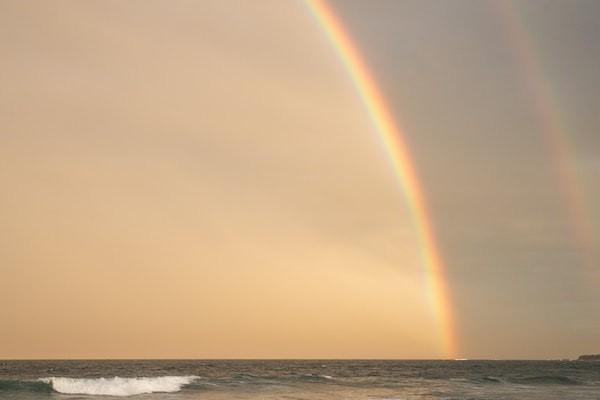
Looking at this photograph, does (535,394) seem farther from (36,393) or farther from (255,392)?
(36,393)

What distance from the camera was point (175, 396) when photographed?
3900 cm

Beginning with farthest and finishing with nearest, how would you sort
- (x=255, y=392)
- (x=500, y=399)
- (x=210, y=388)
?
(x=210, y=388)
(x=255, y=392)
(x=500, y=399)

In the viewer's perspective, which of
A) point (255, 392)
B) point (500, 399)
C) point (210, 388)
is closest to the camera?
point (500, 399)

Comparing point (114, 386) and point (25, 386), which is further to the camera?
point (25, 386)

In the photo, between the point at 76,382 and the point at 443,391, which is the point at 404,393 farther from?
the point at 76,382

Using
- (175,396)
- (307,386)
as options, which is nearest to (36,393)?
(175,396)

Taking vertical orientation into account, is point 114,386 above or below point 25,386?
above

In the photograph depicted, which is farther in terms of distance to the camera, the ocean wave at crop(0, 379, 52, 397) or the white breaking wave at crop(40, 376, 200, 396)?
the white breaking wave at crop(40, 376, 200, 396)

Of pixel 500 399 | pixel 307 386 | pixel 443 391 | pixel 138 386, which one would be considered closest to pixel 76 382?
pixel 138 386

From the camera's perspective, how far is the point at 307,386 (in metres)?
48.6

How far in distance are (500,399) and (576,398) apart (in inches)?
187

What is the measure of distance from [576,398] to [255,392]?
19.3m

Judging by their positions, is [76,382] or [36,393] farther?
[76,382]

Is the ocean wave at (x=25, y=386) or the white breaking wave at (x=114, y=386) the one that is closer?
the ocean wave at (x=25, y=386)
